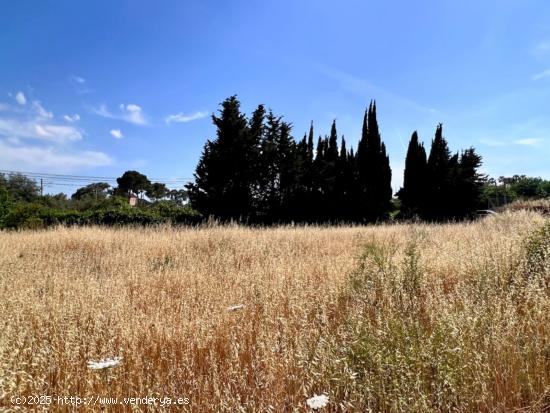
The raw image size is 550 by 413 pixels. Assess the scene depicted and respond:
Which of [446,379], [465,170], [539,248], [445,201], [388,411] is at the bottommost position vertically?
[388,411]

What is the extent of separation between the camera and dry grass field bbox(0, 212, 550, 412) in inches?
75.7

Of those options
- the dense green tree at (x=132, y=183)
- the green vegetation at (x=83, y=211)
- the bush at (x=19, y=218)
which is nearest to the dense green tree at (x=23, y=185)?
the green vegetation at (x=83, y=211)

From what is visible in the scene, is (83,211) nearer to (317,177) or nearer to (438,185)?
(317,177)

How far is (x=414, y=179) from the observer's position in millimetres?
26266

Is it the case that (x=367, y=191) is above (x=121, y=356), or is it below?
above

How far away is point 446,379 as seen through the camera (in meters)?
1.78

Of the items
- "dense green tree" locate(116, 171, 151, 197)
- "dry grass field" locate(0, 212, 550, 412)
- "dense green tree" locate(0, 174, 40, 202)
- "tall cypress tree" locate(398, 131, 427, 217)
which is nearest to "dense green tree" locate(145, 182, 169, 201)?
"dense green tree" locate(116, 171, 151, 197)

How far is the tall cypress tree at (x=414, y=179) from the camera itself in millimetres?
25672

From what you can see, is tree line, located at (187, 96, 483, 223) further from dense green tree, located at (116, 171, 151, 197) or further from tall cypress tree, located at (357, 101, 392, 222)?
dense green tree, located at (116, 171, 151, 197)

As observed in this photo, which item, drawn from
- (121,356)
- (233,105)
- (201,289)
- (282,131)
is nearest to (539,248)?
(201,289)

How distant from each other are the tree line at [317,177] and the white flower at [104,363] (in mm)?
17729

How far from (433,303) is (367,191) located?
2271 centimetres

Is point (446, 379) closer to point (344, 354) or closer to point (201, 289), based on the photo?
point (344, 354)

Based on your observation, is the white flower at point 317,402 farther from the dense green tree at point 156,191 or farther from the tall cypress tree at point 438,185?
the dense green tree at point 156,191
